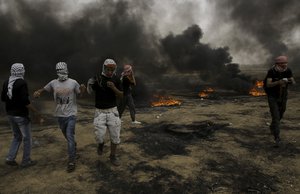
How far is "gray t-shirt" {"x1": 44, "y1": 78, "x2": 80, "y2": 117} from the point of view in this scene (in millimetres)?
5609

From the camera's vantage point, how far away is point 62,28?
1030 inches

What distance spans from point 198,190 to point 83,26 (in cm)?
2412

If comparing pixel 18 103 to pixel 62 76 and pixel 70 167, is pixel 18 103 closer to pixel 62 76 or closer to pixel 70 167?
pixel 62 76

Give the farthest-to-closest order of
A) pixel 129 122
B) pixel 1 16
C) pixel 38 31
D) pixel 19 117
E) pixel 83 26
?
pixel 83 26, pixel 38 31, pixel 1 16, pixel 129 122, pixel 19 117

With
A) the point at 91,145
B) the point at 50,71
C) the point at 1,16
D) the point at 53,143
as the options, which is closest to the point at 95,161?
the point at 91,145

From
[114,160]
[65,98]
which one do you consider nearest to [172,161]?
[114,160]

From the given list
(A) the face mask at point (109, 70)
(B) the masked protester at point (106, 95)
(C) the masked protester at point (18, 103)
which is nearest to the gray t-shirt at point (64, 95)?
(B) the masked protester at point (106, 95)

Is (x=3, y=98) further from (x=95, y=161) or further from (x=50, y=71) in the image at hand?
(x=50, y=71)

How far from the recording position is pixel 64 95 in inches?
221

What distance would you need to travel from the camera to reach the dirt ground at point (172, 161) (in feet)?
17.1

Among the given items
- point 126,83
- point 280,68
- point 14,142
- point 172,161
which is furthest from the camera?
point 126,83

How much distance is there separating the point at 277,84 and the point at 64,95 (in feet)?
14.5

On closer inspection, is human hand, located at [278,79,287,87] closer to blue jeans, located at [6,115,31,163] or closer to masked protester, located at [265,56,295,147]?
masked protester, located at [265,56,295,147]

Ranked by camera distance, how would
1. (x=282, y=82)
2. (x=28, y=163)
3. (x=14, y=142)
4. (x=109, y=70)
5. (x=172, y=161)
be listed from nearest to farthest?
1. (x=109, y=70)
2. (x=14, y=142)
3. (x=28, y=163)
4. (x=172, y=161)
5. (x=282, y=82)
